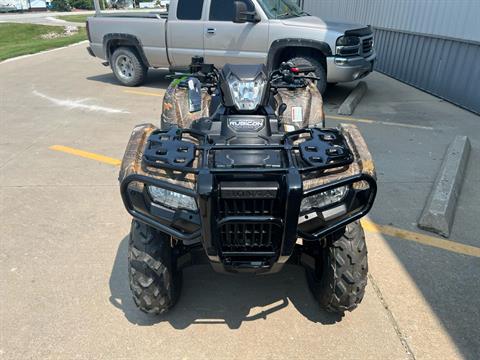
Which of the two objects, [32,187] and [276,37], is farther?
[276,37]

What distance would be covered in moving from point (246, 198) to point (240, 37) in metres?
6.41

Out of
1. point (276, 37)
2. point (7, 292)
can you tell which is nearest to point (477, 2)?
point (276, 37)

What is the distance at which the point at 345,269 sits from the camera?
2.39 m

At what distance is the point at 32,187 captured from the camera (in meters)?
4.41

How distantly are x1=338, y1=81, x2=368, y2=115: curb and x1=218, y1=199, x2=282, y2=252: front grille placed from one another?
5.45m

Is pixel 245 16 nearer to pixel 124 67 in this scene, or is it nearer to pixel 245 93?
pixel 124 67

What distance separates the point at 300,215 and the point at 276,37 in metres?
6.04

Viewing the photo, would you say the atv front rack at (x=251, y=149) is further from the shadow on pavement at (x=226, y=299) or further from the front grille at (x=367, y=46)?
the front grille at (x=367, y=46)

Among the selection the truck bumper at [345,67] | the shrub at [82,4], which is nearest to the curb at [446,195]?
the truck bumper at [345,67]

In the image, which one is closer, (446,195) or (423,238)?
(423,238)

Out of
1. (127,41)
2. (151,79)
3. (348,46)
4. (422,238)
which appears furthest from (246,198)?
(151,79)

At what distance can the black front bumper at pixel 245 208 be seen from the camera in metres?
1.90

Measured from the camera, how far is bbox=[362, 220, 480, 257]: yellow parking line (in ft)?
10.8

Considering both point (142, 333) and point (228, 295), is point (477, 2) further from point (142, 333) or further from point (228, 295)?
point (142, 333)
